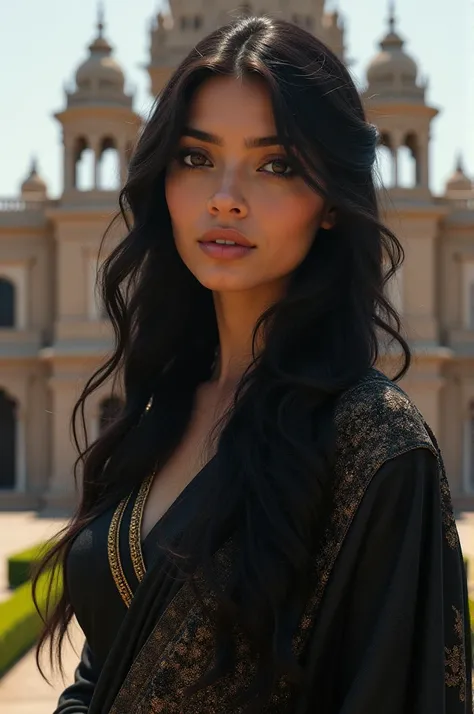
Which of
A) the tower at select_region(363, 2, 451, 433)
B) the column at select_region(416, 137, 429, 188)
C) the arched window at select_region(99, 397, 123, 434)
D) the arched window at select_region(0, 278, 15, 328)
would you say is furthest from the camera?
the arched window at select_region(0, 278, 15, 328)

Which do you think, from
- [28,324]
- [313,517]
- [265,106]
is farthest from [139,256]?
[28,324]

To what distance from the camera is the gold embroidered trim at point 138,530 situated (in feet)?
6.31

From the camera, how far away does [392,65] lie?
829 inches

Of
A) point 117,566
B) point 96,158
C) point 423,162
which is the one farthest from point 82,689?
point 96,158

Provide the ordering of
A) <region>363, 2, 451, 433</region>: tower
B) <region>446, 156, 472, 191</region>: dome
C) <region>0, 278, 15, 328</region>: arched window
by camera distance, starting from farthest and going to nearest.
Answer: <region>446, 156, 472, 191</region>: dome, <region>0, 278, 15, 328</region>: arched window, <region>363, 2, 451, 433</region>: tower

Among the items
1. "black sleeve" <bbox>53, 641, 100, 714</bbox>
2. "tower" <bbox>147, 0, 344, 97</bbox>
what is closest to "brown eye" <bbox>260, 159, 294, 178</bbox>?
"black sleeve" <bbox>53, 641, 100, 714</bbox>

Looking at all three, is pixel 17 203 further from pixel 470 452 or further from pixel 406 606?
pixel 406 606

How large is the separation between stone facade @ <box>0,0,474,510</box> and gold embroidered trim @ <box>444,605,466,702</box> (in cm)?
1802

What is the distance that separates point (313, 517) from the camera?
169 cm

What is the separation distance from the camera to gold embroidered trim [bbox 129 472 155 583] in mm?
1925

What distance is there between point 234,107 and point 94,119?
19.6m

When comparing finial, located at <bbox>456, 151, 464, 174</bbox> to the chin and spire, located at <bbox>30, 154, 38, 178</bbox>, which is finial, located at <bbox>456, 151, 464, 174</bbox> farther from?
the chin

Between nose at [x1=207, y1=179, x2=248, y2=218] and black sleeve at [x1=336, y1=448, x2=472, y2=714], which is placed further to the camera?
nose at [x1=207, y1=179, x2=248, y2=218]

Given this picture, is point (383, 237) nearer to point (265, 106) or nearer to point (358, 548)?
point (265, 106)
